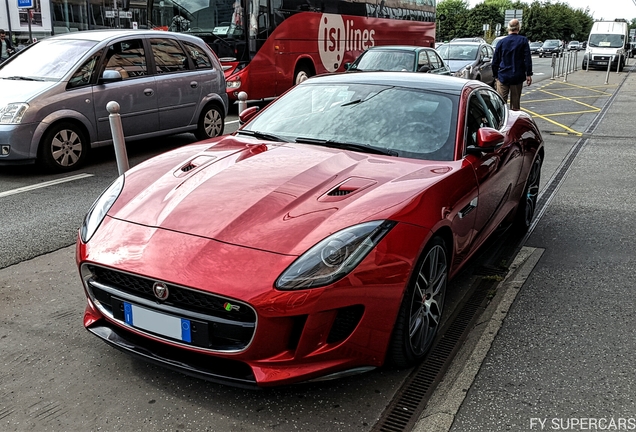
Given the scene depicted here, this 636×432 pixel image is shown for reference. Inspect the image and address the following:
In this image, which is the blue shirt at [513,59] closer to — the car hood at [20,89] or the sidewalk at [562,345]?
the sidewalk at [562,345]

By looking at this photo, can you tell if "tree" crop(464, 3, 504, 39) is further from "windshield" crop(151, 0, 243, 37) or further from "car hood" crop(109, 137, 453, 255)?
"car hood" crop(109, 137, 453, 255)

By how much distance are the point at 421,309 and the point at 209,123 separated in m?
7.18

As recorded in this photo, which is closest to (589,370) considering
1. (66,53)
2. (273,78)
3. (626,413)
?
(626,413)

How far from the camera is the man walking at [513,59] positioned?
1070 cm

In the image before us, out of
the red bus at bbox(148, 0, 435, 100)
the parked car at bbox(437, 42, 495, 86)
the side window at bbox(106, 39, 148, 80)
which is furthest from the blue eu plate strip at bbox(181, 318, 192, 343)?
the parked car at bbox(437, 42, 495, 86)

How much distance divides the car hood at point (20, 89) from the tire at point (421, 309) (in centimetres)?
590

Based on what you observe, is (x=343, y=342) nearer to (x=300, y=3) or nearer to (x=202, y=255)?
(x=202, y=255)

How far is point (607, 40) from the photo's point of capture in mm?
32812

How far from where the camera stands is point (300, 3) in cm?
1505

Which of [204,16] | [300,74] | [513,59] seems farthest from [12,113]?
[300,74]

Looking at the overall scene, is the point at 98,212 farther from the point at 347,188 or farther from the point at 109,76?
the point at 109,76

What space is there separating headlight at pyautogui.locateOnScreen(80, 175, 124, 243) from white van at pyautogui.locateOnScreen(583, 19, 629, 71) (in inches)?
1288

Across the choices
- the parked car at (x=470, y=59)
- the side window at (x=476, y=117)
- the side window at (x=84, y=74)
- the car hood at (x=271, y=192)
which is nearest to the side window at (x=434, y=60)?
the parked car at (x=470, y=59)

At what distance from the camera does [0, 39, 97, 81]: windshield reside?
7820 mm
